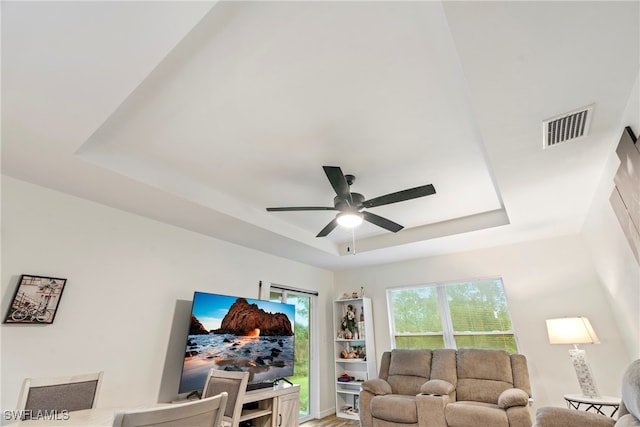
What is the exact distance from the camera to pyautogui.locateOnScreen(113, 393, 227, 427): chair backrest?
1.08m

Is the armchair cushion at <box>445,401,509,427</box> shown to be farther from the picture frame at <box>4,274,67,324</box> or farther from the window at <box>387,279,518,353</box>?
the picture frame at <box>4,274,67,324</box>

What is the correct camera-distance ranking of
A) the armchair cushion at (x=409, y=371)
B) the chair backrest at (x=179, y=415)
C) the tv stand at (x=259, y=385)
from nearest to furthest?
the chair backrest at (x=179, y=415), the tv stand at (x=259, y=385), the armchair cushion at (x=409, y=371)

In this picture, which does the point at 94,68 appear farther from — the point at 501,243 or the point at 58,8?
the point at 501,243

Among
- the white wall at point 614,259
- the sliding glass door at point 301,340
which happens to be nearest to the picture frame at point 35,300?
the sliding glass door at point 301,340

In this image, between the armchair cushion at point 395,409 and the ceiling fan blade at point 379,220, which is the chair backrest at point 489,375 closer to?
the armchair cushion at point 395,409

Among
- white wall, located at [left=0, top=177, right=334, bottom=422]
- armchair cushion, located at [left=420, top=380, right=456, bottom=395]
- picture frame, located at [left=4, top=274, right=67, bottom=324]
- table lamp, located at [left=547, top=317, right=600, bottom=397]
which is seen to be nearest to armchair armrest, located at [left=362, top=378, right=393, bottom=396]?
armchair cushion, located at [left=420, top=380, right=456, bottom=395]

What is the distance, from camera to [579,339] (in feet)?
10.6

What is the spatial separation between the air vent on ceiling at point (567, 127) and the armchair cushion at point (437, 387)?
9.14 ft

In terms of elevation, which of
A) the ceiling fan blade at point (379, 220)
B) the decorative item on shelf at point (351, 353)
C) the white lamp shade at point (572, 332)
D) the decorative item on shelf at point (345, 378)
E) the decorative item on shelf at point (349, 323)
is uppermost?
the ceiling fan blade at point (379, 220)

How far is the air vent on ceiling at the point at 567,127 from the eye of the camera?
6.03ft

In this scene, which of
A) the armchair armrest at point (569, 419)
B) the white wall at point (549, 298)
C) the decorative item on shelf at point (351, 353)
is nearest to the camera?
the armchair armrest at point (569, 419)

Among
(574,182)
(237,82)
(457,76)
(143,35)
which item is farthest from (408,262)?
(143,35)

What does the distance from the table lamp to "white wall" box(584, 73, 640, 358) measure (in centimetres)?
36

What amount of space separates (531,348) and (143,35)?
5053 millimetres
